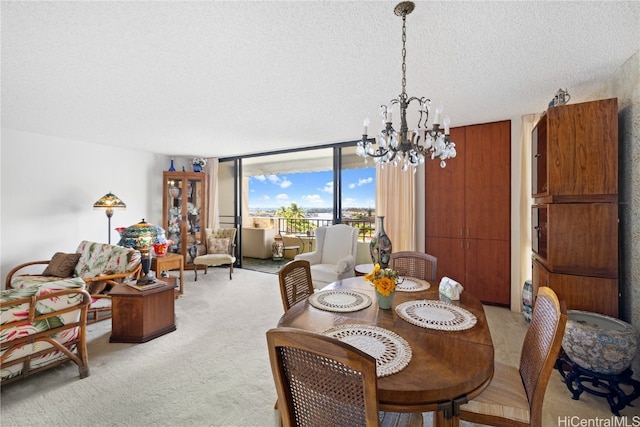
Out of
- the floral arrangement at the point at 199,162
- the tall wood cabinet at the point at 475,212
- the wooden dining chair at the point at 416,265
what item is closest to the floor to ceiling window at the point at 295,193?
the floral arrangement at the point at 199,162

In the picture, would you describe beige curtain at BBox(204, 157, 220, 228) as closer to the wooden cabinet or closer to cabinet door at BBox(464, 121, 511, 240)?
cabinet door at BBox(464, 121, 511, 240)

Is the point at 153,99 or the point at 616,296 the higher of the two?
the point at 153,99

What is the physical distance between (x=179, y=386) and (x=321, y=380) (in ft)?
5.67

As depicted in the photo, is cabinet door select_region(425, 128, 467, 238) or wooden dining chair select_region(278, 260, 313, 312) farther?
cabinet door select_region(425, 128, 467, 238)

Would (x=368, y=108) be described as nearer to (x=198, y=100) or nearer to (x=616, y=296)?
(x=198, y=100)

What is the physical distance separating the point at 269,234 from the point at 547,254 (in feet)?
19.0

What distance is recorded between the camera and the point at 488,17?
5.20ft

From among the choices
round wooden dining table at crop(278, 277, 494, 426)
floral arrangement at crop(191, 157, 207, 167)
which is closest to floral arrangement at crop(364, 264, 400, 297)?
round wooden dining table at crop(278, 277, 494, 426)

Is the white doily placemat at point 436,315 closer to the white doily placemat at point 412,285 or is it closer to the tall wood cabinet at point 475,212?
the white doily placemat at point 412,285

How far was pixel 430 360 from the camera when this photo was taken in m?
1.09

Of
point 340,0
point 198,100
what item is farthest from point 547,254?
point 198,100

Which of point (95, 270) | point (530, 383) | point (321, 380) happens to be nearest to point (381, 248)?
point (530, 383)

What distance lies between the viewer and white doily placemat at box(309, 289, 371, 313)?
164cm

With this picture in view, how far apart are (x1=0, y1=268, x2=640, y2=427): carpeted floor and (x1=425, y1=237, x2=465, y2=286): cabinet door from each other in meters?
0.81
